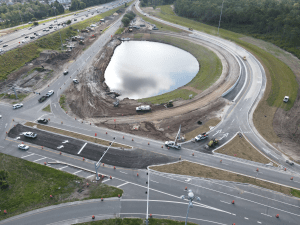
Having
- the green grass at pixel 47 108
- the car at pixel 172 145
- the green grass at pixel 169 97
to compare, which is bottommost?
the car at pixel 172 145

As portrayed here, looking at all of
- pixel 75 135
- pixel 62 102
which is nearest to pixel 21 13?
pixel 62 102

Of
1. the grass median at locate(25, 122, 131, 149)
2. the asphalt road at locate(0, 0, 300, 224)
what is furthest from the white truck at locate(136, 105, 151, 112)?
the grass median at locate(25, 122, 131, 149)

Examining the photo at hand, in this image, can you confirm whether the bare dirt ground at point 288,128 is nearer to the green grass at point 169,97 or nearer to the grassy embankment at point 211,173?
the grassy embankment at point 211,173

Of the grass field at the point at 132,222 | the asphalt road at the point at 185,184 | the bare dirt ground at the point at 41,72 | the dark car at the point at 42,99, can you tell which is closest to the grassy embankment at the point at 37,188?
the asphalt road at the point at 185,184

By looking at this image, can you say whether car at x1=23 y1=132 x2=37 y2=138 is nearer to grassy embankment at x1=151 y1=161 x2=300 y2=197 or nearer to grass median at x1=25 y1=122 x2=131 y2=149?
grass median at x1=25 y1=122 x2=131 y2=149

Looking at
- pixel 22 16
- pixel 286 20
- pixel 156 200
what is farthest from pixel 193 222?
pixel 22 16

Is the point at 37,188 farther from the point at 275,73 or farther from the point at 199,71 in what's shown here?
the point at 275,73
